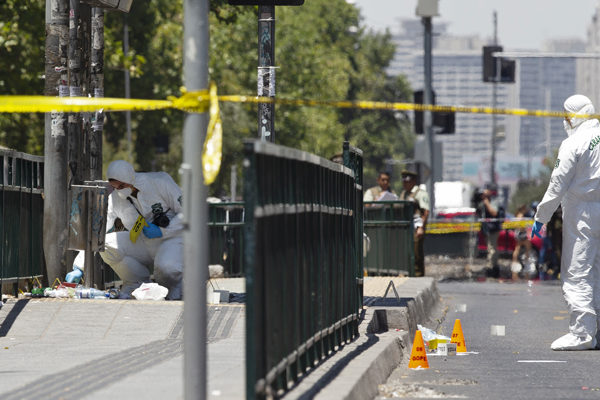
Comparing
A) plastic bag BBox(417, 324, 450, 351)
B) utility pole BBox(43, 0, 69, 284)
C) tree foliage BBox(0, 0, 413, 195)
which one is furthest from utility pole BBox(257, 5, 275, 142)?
tree foliage BBox(0, 0, 413, 195)

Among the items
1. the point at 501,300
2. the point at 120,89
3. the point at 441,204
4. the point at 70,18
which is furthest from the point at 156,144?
the point at 70,18

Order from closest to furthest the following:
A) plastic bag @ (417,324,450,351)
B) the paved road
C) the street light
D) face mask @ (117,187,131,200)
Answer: the paved road, plastic bag @ (417,324,450,351), face mask @ (117,187,131,200), the street light

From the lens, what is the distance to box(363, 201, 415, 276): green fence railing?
63.2ft

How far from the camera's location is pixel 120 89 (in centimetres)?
4541

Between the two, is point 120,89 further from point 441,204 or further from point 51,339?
point 51,339

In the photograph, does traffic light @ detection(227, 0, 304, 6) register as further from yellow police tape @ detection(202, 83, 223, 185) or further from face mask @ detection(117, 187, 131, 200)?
yellow police tape @ detection(202, 83, 223, 185)

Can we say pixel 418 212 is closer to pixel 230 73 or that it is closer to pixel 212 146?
pixel 212 146

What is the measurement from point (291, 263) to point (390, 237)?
43.3ft

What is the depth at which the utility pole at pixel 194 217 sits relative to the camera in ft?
17.3

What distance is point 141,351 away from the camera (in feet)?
27.7

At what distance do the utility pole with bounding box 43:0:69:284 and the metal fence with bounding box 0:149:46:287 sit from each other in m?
0.18

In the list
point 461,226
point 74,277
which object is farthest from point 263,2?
point 461,226

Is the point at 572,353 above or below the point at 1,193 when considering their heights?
below

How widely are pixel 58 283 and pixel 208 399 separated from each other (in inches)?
243
